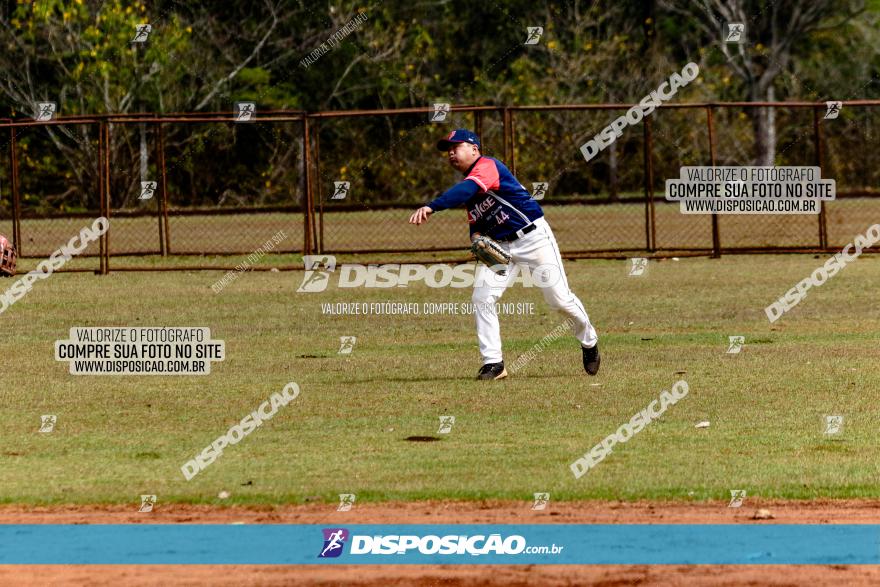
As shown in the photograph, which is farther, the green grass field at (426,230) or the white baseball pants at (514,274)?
the green grass field at (426,230)

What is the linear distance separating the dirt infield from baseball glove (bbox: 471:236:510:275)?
431cm

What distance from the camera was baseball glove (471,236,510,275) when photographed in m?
13.0

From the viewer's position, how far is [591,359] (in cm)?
1349

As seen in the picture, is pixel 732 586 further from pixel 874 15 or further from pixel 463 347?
pixel 874 15

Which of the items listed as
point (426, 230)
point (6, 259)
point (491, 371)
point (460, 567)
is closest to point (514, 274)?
point (491, 371)

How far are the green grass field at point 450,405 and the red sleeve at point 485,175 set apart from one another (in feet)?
5.40

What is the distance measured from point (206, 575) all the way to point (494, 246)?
6.06 meters

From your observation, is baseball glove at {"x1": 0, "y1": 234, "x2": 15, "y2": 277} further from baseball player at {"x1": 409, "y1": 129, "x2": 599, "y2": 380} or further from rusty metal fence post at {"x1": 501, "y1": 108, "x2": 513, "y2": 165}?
rusty metal fence post at {"x1": 501, "y1": 108, "x2": 513, "y2": 165}

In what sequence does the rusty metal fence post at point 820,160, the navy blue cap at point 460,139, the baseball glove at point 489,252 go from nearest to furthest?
1. the navy blue cap at point 460,139
2. the baseball glove at point 489,252
3. the rusty metal fence post at point 820,160

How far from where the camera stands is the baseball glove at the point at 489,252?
13000mm

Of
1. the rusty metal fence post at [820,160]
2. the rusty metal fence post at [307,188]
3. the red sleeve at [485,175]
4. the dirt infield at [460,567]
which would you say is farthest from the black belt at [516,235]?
the rusty metal fence post at [820,160]

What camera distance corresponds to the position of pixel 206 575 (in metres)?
7.44

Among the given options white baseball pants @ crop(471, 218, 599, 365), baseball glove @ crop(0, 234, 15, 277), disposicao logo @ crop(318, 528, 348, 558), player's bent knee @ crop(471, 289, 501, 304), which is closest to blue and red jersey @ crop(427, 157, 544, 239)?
white baseball pants @ crop(471, 218, 599, 365)

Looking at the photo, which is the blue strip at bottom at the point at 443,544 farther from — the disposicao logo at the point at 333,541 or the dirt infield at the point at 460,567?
the dirt infield at the point at 460,567
